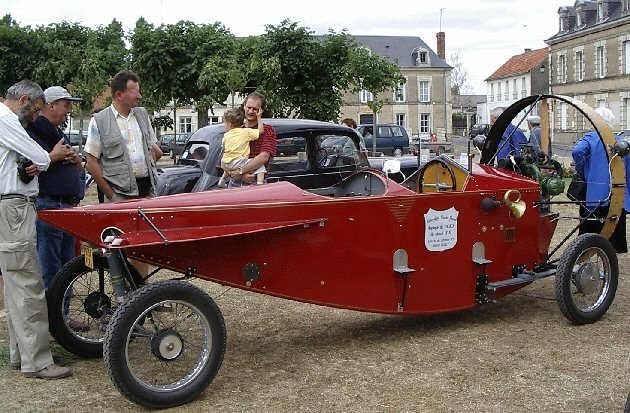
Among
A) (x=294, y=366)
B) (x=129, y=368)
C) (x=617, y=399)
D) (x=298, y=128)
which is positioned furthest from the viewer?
(x=298, y=128)

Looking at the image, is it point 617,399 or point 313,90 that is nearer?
point 617,399

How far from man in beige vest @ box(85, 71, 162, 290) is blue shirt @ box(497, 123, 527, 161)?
10.9 feet

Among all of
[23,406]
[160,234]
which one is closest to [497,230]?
[160,234]

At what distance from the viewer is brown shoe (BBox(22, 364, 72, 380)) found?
443cm

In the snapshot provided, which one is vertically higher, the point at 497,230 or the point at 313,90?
the point at 313,90

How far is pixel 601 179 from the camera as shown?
6.76 m

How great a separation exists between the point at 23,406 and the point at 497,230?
3580mm

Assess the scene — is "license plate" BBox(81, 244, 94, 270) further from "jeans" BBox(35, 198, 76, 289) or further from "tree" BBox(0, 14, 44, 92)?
"tree" BBox(0, 14, 44, 92)

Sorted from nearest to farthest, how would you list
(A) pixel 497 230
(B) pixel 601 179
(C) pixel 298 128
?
(A) pixel 497 230 → (B) pixel 601 179 → (C) pixel 298 128

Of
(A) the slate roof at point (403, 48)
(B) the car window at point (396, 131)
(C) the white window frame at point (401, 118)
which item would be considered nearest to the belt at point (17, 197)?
(B) the car window at point (396, 131)

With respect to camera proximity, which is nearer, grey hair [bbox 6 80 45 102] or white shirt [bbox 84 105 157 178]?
A: grey hair [bbox 6 80 45 102]

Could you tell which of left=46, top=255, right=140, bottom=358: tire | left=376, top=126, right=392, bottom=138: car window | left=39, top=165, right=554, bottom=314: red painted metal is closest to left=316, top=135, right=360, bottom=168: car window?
left=39, top=165, right=554, bottom=314: red painted metal

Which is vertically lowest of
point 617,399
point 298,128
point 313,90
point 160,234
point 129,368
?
point 617,399

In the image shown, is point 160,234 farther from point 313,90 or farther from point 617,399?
point 313,90
